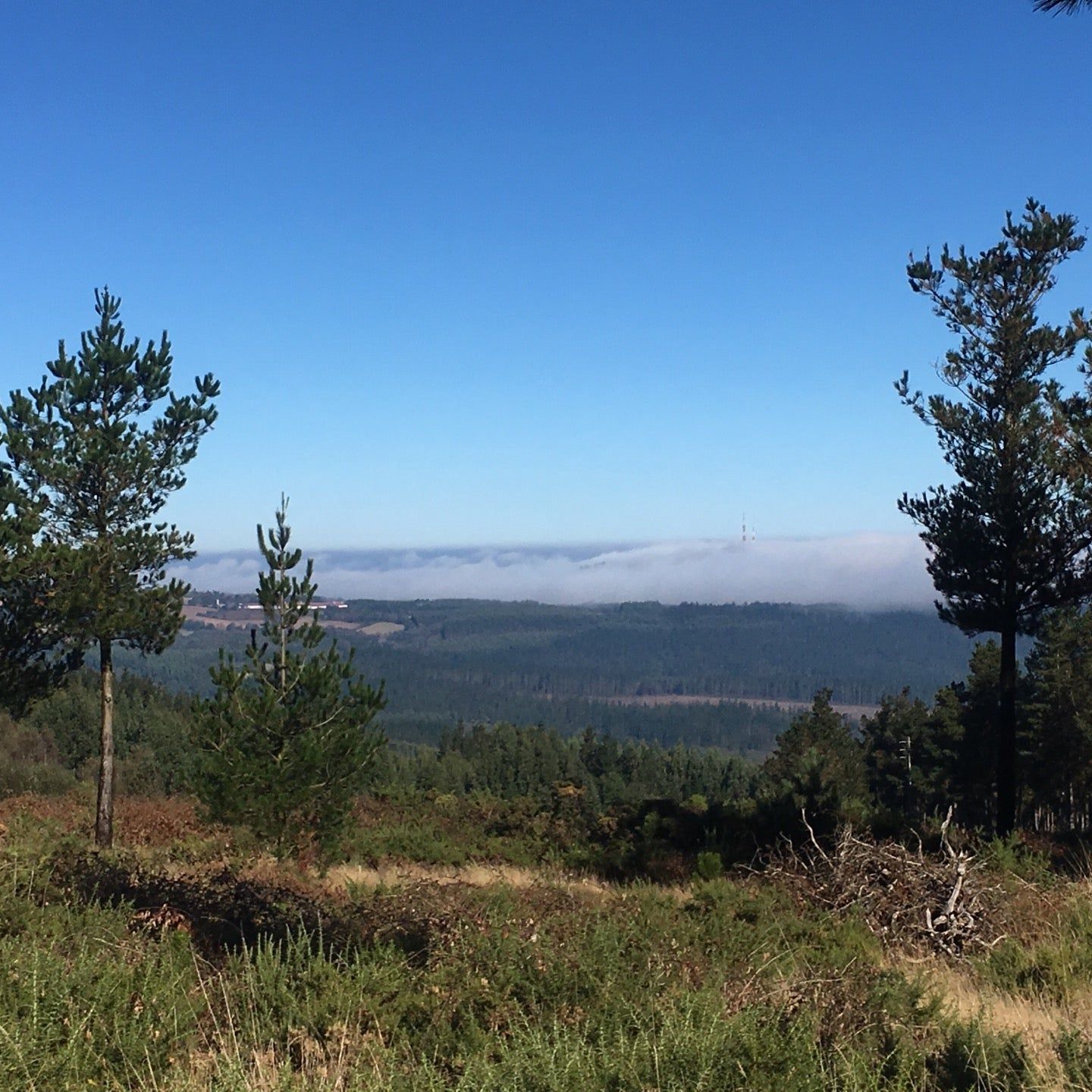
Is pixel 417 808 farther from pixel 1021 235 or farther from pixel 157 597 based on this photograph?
pixel 1021 235

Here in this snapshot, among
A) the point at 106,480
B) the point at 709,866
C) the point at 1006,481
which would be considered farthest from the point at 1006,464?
the point at 106,480

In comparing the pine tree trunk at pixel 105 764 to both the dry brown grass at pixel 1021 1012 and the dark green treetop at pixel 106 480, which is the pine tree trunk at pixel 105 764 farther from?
the dry brown grass at pixel 1021 1012

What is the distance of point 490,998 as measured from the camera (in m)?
5.19

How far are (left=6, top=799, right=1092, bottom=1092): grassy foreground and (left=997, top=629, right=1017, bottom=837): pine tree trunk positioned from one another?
28.2 feet

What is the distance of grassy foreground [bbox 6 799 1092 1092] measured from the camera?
13.2 feet

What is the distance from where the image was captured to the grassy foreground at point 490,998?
4.02 m

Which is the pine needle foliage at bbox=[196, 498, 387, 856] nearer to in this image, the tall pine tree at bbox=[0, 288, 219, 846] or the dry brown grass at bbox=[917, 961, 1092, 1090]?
the tall pine tree at bbox=[0, 288, 219, 846]

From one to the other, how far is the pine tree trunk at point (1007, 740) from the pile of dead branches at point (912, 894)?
706 centimetres

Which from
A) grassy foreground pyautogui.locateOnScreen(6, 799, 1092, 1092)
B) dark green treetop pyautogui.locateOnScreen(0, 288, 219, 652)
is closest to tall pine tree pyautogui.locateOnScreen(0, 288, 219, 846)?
dark green treetop pyautogui.locateOnScreen(0, 288, 219, 652)

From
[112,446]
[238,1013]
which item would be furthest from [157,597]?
[238,1013]

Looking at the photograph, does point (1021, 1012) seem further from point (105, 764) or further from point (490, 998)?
point (105, 764)

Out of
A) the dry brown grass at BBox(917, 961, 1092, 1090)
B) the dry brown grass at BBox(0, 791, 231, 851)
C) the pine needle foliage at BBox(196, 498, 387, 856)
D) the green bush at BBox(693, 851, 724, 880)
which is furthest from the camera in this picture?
the dry brown grass at BBox(0, 791, 231, 851)

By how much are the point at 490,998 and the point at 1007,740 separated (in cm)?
1441

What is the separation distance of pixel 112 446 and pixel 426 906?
1374 centimetres
